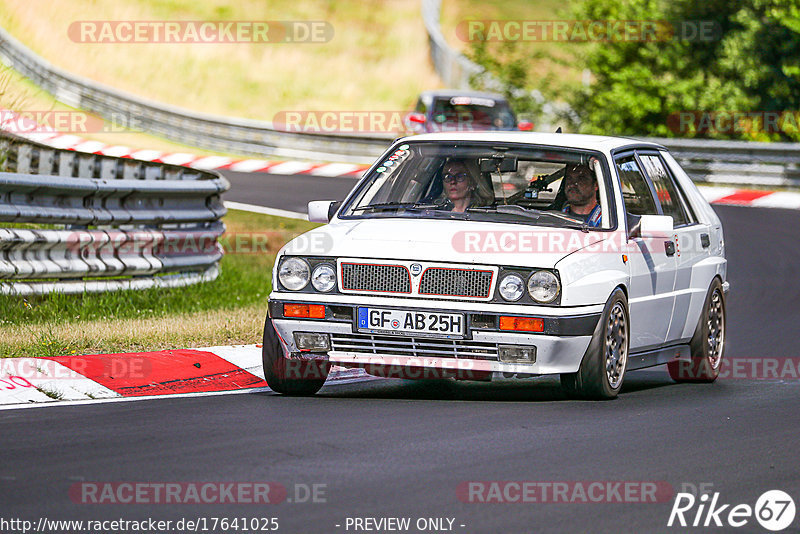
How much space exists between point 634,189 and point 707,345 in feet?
4.42

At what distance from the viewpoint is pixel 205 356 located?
9547 millimetres

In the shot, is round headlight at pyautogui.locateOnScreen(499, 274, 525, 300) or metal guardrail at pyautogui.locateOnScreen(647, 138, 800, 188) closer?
round headlight at pyautogui.locateOnScreen(499, 274, 525, 300)

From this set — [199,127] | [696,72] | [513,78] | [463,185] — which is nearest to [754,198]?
[696,72]

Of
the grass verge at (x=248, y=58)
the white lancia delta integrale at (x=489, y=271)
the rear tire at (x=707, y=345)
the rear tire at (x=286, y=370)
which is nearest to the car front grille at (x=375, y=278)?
the white lancia delta integrale at (x=489, y=271)

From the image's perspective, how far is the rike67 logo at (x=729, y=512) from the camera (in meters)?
5.77

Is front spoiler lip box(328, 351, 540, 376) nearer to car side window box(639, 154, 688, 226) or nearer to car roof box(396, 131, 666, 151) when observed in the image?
car roof box(396, 131, 666, 151)

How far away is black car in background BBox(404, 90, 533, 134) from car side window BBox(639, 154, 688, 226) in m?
16.8

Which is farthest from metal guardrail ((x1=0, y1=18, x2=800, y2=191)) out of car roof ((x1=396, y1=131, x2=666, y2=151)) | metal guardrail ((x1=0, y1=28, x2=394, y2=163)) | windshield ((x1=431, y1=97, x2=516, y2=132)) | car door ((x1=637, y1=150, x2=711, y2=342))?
car roof ((x1=396, y1=131, x2=666, y2=151))

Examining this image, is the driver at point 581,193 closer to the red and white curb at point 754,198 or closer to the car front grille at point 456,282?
the car front grille at point 456,282

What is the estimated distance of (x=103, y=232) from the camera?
11375mm

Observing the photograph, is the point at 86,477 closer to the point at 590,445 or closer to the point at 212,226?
the point at 590,445

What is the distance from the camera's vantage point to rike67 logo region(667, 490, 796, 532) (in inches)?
227

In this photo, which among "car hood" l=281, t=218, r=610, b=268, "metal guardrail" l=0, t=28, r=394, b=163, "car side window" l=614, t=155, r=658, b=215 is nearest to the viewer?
"car hood" l=281, t=218, r=610, b=268

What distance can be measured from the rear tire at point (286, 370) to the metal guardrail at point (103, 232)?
2.71 m
